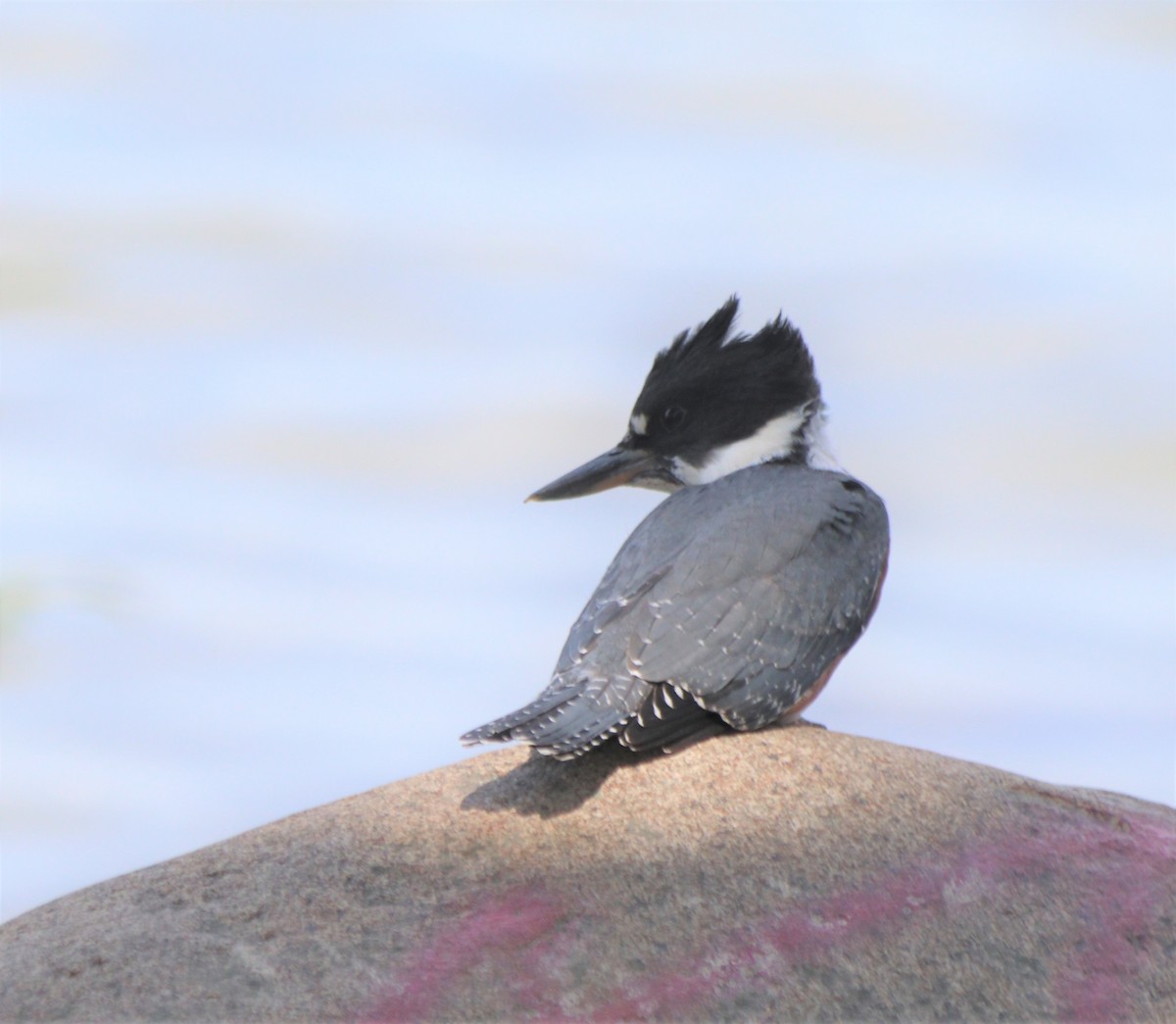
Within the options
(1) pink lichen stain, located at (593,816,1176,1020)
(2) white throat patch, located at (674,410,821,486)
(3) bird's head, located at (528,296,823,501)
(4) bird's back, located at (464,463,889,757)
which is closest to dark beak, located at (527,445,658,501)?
(3) bird's head, located at (528,296,823,501)

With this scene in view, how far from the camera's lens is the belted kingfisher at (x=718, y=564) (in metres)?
3.34

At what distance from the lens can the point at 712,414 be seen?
14.6ft

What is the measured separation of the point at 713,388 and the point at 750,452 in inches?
8.4

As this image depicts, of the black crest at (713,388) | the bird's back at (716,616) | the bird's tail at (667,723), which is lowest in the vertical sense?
the bird's tail at (667,723)

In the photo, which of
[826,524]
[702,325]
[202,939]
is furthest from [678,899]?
[702,325]

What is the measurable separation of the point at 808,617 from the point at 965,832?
76 cm

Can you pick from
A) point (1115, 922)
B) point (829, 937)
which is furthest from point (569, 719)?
point (1115, 922)

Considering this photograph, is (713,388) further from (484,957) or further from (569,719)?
(484,957)

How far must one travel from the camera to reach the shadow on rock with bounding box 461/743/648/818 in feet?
10.4

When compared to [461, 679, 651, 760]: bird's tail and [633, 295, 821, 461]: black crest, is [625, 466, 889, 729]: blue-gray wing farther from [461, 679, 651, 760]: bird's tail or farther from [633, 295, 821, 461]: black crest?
[633, 295, 821, 461]: black crest

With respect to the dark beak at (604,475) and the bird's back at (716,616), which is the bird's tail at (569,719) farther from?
the dark beak at (604,475)

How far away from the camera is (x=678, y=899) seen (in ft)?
9.29

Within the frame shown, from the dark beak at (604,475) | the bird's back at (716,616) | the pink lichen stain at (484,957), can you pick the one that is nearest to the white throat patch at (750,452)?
the dark beak at (604,475)

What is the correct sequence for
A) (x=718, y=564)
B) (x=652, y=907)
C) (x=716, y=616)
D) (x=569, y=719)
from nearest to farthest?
(x=652, y=907)
(x=569, y=719)
(x=716, y=616)
(x=718, y=564)
